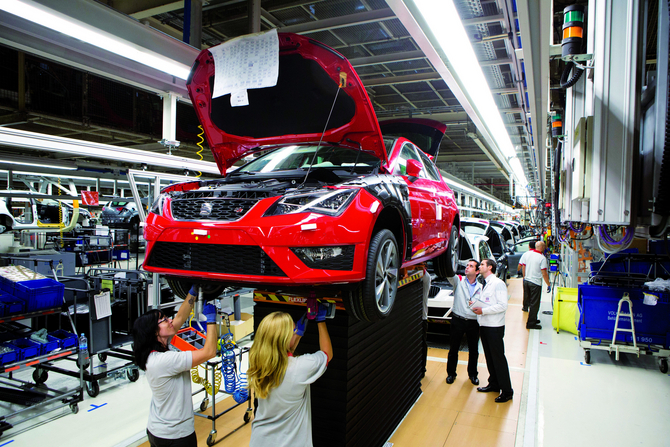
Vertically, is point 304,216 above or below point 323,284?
above

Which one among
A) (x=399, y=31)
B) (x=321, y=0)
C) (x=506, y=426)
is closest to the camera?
(x=506, y=426)

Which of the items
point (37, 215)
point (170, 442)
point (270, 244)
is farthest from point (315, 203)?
point (37, 215)

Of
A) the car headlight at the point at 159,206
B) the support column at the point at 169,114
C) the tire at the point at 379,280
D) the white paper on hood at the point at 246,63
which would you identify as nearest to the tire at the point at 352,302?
the tire at the point at 379,280

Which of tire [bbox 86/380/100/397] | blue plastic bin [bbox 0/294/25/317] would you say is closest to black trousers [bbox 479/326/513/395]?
tire [bbox 86/380/100/397]

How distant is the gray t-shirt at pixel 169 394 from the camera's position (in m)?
2.38

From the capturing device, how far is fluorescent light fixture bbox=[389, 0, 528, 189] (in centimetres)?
252

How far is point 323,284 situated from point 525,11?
80.0 inches

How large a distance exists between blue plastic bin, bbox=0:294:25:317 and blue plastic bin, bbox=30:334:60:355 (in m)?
0.37

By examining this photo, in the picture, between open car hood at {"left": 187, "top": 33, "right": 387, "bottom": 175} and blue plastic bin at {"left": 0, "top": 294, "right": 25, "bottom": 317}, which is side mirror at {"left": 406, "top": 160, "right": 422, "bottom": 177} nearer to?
open car hood at {"left": 187, "top": 33, "right": 387, "bottom": 175}

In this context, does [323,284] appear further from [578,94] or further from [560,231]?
[560,231]

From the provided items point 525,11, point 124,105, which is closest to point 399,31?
point 525,11

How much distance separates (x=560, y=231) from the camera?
888 cm

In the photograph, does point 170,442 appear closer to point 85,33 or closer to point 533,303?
point 85,33

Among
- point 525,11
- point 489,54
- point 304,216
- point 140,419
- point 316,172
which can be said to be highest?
point 489,54
